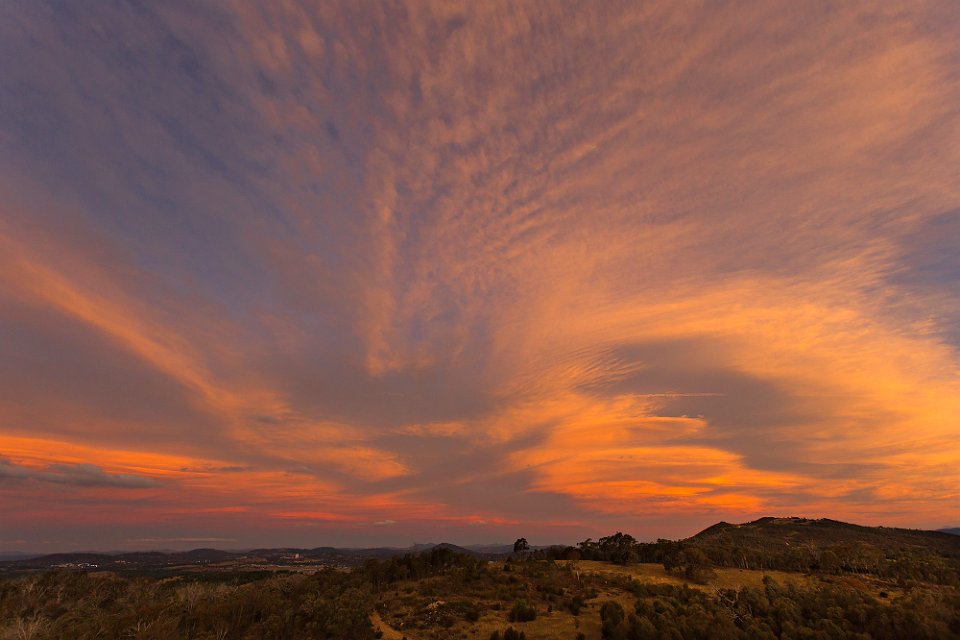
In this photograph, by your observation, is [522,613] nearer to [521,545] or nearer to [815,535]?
[521,545]

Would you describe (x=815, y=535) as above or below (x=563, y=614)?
above

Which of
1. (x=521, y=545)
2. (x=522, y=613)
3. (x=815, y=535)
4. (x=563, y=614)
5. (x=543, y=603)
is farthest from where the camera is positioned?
(x=815, y=535)

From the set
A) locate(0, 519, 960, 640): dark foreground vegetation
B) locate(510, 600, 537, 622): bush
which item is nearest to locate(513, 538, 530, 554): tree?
locate(0, 519, 960, 640): dark foreground vegetation

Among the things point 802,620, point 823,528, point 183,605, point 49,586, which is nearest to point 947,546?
point 823,528

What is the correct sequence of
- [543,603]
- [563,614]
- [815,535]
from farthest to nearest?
[815,535]
[543,603]
[563,614]

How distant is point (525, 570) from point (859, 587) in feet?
134

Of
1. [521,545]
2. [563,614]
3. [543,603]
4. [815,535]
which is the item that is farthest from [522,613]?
[815,535]

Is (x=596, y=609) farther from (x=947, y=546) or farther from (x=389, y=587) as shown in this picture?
(x=947, y=546)

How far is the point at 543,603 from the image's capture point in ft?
156

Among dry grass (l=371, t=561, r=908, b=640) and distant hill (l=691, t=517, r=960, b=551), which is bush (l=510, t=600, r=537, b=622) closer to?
dry grass (l=371, t=561, r=908, b=640)

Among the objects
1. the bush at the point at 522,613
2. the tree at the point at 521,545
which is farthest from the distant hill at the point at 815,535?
the bush at the point at 522,613

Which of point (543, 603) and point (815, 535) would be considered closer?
point (543, 603)

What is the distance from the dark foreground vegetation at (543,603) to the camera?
35344mm

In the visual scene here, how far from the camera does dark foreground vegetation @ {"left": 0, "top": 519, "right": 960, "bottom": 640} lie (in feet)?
116
